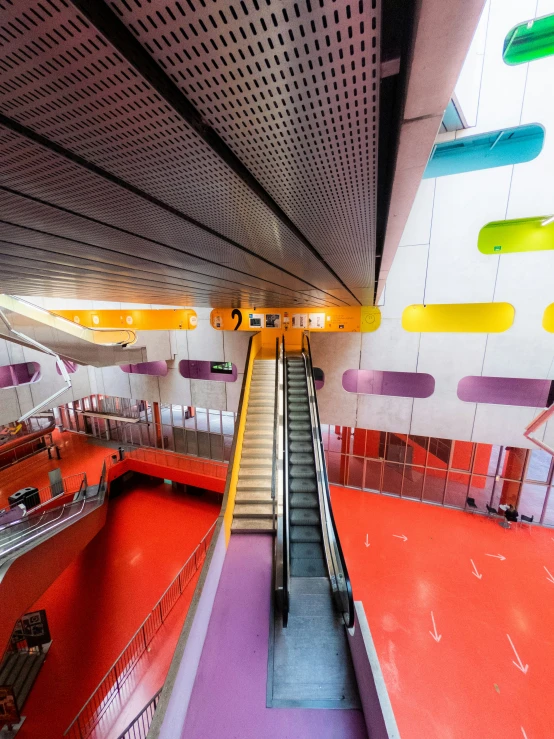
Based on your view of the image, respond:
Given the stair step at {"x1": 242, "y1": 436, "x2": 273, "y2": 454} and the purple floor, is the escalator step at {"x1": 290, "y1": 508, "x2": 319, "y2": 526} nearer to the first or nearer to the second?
the purple floor

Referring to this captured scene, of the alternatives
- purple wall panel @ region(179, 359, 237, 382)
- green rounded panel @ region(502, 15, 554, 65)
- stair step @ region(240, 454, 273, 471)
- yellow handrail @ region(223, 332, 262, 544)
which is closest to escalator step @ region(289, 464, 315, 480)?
stair step @ region(240, 454, 273, 471)

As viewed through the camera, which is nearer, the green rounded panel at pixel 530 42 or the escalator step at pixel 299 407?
the green rounded panel at pixel 530 42

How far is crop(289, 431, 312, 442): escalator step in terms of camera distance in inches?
251

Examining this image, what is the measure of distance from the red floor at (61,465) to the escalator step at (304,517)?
381 inches

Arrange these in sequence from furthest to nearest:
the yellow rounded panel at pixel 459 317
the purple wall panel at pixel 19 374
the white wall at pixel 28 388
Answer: the purple wall panel at pixel 19 374
the white wall at pixel 28 388
the yellow rounded panel at pixel 459 317

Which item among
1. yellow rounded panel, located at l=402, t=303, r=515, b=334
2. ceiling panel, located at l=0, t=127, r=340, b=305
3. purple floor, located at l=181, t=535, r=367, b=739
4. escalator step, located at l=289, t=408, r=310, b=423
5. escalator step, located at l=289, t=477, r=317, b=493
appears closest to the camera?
ceiling panel, located at l=0, t=127, r=340, b=305

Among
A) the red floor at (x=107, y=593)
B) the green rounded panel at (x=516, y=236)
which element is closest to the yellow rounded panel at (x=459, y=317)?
the green rounded panel at (x=516, y=236)

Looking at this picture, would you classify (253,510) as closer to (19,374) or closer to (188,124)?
(188,124)

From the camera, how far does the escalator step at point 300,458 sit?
591cm

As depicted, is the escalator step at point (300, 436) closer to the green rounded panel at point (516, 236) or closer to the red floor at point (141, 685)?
the red floor at point (141, 685)

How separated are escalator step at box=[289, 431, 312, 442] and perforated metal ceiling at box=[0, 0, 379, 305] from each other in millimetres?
4630

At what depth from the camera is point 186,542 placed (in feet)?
30.1

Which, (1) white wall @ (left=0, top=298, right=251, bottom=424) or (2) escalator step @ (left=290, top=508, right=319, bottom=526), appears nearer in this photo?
(2) escalator step @ (left=290, top=508, right=319, bottom=526)

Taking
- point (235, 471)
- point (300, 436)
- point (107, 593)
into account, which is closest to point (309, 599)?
point (235, 471)
